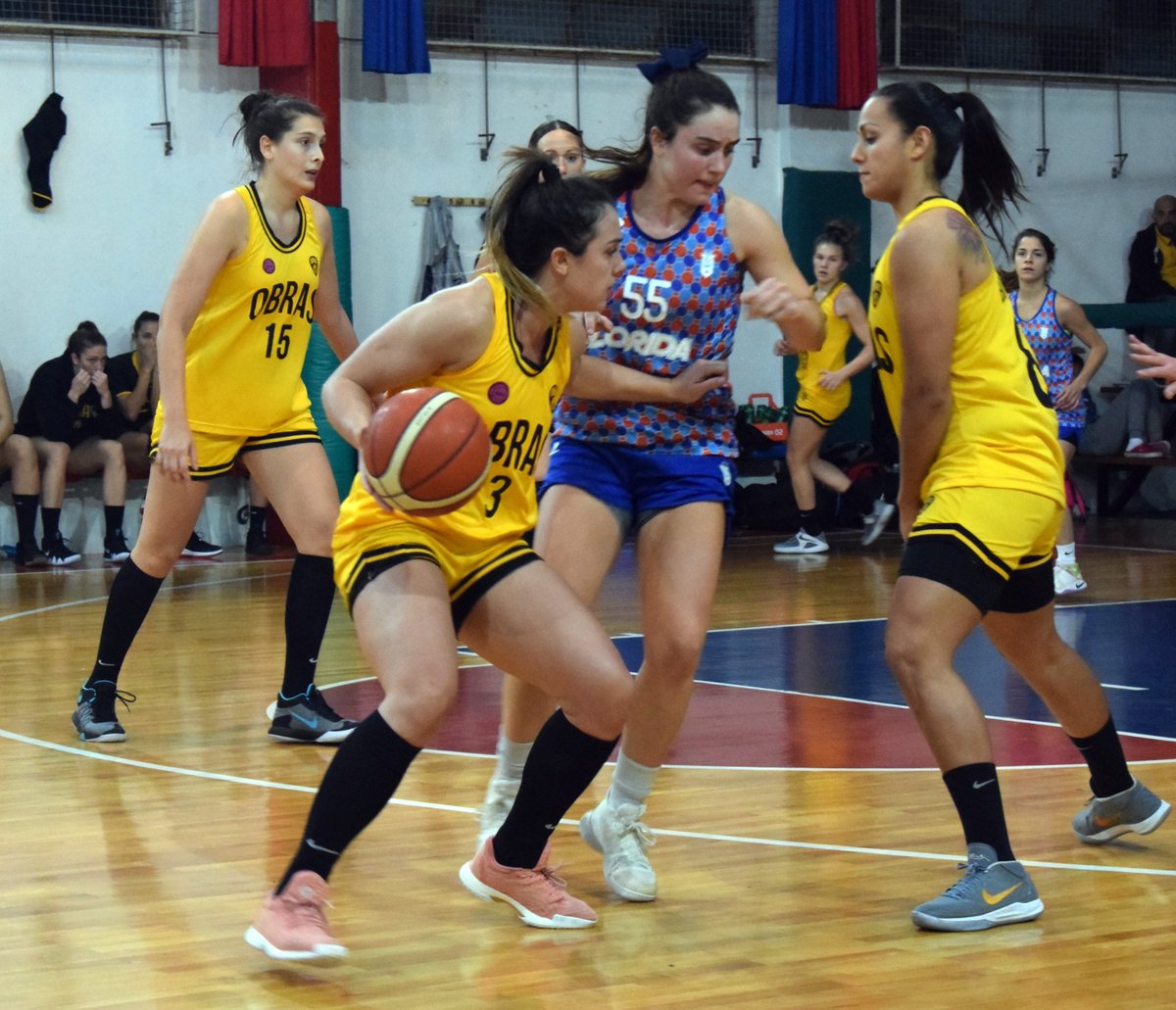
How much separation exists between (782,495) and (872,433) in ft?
3.94

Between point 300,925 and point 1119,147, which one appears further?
point 1119,147

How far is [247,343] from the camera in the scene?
5.35m

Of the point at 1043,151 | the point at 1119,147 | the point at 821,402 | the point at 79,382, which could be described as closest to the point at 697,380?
the point at 821,402

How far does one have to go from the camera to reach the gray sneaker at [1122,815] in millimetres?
3957

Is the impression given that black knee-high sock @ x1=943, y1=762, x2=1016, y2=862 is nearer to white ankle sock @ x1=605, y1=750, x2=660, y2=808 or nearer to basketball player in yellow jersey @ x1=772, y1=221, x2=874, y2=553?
white ankle sock @ x1=605, y1=750, x2=660, y2=808

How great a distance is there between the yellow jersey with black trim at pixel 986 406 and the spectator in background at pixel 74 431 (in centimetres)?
779

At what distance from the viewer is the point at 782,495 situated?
12.2m

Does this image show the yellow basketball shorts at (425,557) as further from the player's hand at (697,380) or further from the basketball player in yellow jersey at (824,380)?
the basketball player in yellow jersey at (824,380)

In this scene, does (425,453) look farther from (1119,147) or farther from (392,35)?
(1119,147)

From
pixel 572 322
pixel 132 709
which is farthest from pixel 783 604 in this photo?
pixel 572 322

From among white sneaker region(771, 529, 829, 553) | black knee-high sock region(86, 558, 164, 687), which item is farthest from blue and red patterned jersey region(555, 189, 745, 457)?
white sneaker region(771, 529, 829, 553)

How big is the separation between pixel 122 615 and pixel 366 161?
734 centimetres

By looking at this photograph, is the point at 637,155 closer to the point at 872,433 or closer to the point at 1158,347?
the point at 872,433

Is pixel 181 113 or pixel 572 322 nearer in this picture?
pixel 572 322
